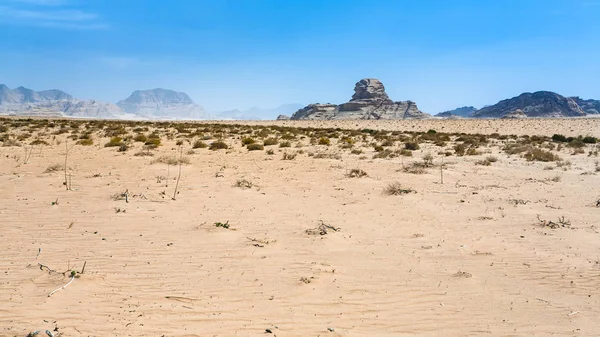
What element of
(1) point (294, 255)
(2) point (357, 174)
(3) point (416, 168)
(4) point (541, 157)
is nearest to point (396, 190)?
(2) point (357, 174)

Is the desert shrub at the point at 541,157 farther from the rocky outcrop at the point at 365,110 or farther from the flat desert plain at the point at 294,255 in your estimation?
the rocky outcrop at the point at 365,110

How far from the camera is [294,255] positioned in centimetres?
612

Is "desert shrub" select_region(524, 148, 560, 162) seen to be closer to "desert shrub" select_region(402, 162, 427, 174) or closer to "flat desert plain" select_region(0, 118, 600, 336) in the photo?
"flat desert plain" select_region(0, 118, 600, 336)

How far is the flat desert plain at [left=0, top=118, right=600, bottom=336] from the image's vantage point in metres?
4.24

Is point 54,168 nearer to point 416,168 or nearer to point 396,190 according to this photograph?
point 396,190

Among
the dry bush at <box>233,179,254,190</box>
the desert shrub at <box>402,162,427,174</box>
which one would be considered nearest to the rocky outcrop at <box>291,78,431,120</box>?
the desert shrub at <box>402,162,427,174</box>

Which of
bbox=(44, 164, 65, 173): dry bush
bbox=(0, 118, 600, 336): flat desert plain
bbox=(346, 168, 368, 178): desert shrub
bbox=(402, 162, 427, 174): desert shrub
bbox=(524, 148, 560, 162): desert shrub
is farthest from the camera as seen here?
bbox=(524, 148, 560, 162): desert shrub

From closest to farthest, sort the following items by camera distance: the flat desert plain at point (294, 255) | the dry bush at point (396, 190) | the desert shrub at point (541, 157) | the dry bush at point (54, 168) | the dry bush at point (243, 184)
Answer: the flat desert plain at point (294, 255)
the dry bush at point (396, 190)
the dry bush at point (243, 184)
the dry bush at point (54, 168)
the desert shrub at point (541, 157)

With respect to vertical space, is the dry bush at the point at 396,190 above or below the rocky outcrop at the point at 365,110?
below

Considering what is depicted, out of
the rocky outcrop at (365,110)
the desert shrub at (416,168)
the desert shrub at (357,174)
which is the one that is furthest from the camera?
the rocky outcrop at (365,110)

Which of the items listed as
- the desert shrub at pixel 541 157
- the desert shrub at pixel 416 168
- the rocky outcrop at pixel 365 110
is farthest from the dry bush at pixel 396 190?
the rocky outcrop at pixel 365 110

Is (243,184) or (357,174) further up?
(357,174)

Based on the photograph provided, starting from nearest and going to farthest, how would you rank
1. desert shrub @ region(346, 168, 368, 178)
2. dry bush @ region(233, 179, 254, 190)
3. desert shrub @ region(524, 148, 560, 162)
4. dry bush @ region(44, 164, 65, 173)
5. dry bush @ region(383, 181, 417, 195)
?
dry bush @ region(383, 181, 417, 195) < dry bush @ region(233, 179, 254, 190) < dry bush @ region(44, 164, 65, 173) < desert shrub @ region(346, 168, 368, 178) < desert shrub @ region(524, 148, 560, 162)

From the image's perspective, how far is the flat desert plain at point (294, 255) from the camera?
4.24 metres
